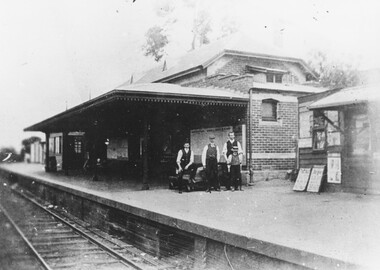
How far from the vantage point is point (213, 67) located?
18469 mm

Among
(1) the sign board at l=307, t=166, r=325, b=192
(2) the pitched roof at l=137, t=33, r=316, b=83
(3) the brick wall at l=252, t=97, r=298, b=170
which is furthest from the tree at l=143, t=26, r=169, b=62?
(1) the sign board at l=307, t=166, r=325, b=192

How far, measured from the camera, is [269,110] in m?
14.4

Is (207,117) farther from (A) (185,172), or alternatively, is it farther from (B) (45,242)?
(B) (45,242)

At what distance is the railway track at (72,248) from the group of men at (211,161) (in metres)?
2.87

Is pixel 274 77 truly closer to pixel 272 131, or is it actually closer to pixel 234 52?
pixel 234 52

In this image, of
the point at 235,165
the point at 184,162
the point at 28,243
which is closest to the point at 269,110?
the point at 235,165

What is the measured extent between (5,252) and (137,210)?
2581 millimetres

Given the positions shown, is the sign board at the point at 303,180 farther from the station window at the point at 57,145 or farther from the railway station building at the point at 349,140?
the station window at the point at 57,145

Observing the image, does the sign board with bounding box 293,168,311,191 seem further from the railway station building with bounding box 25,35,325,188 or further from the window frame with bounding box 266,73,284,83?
the window frame with bounding box 266,73,284,83

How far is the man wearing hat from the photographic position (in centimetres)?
1144

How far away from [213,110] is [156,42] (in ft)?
28.5

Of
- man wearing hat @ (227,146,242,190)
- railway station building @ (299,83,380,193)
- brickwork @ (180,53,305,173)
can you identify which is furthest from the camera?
brickwork @ (180,53,305,173)

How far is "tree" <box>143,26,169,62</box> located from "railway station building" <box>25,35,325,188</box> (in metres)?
1.59

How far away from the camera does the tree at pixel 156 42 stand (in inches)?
689
